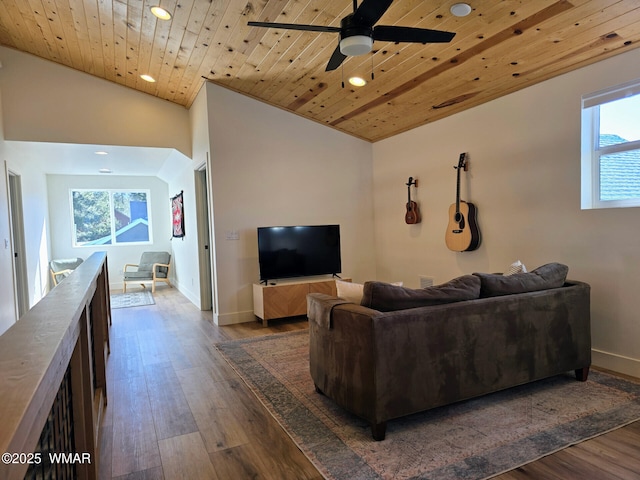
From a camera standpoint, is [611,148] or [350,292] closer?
[350,292]

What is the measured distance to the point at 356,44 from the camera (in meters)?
2.28

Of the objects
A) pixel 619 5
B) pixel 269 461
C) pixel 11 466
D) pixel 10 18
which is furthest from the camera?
pixel 10 18

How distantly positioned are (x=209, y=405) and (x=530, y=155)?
3420 mm

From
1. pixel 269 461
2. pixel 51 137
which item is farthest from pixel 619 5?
pixel 51 137

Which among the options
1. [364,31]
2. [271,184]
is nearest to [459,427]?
[364,31]

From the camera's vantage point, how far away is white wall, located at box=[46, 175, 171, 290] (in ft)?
26.6

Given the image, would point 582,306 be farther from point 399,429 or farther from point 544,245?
point 399,429

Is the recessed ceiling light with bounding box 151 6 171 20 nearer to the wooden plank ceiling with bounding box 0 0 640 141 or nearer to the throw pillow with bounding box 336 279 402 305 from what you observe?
the wooden plank ceiling with bounding box 0 0 640 141

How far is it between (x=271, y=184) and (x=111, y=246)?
5.20 m

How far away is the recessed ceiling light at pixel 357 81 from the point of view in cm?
405

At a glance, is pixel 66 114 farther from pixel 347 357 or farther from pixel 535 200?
pixel 535 200

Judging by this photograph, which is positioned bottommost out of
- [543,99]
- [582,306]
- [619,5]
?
[582,306]

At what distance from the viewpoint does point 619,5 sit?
248 cm

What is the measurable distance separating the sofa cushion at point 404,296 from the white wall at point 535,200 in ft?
4.71
